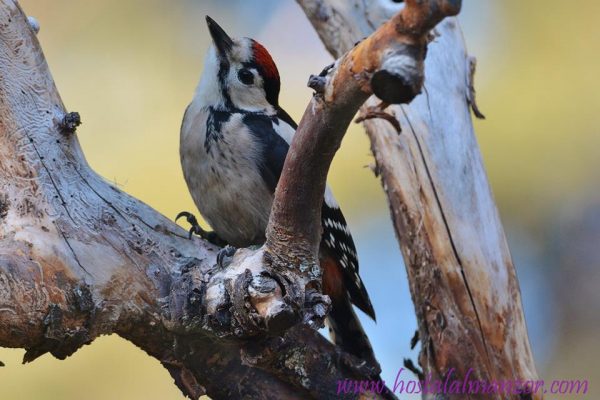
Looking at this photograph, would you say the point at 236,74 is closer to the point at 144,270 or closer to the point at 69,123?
the point at 69,123

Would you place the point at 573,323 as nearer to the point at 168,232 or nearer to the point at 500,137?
the point at 500,137

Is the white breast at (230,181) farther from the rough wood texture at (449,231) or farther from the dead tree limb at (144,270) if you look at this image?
the rough wood texture at (449,231)

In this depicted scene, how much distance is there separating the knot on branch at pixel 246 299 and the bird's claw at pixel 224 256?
2cm

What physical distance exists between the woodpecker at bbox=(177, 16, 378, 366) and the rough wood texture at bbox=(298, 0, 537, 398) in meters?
0.28

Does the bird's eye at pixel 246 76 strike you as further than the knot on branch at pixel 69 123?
Yes

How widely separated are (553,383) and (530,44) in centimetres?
A: 219

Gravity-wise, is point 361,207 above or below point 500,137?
below

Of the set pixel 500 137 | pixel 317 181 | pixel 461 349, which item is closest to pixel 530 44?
pixel 500 137

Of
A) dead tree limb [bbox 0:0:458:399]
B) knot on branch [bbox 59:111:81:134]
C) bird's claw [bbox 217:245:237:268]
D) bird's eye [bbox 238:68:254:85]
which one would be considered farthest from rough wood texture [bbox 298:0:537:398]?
knot on branch [bbox 59:111:81:134]

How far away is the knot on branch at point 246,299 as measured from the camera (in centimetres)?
259

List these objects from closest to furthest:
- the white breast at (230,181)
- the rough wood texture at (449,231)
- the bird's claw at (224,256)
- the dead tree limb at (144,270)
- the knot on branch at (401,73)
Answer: the knot on branch at (401,73) → the dead tree limb at (144,270) → the bird's claw at (224,256) → the rough wood texture at (449,231) → the white breast at (230,181)

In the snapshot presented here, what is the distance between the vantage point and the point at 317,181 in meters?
2.45

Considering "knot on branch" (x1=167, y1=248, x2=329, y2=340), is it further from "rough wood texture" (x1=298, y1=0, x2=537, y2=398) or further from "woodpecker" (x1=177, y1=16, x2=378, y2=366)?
"rough wood texture" (x1=298, y1=0, x2=537, y2=398)

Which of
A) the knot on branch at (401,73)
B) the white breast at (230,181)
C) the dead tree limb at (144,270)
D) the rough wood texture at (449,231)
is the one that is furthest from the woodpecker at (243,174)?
the knot on branch at (401,73)
